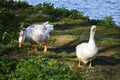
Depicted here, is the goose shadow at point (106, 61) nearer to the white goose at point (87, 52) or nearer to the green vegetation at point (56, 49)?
the green vegetation at point (56, 49)

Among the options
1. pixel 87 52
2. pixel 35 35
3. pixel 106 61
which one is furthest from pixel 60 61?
pixel 35 35

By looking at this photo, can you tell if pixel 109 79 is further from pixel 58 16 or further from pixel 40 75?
pixel 58 16

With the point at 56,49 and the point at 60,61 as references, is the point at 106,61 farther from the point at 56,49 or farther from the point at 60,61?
the point at 56,49

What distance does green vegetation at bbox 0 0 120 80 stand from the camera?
1136cm

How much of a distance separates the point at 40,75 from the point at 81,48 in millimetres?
2734

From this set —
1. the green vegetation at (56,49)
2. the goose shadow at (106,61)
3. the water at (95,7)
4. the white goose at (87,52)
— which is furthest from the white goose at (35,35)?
the water at (95,7)

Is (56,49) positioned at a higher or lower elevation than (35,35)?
lower

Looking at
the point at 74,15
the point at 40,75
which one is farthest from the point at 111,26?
the point at 40,75

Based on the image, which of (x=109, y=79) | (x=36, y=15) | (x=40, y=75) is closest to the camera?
(x=40, y=75)

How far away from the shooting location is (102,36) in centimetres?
1866

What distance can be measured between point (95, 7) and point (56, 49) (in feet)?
50.2

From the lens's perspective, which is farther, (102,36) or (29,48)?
(102,36)

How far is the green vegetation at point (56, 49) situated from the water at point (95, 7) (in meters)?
3.60

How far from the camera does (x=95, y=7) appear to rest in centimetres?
3067
